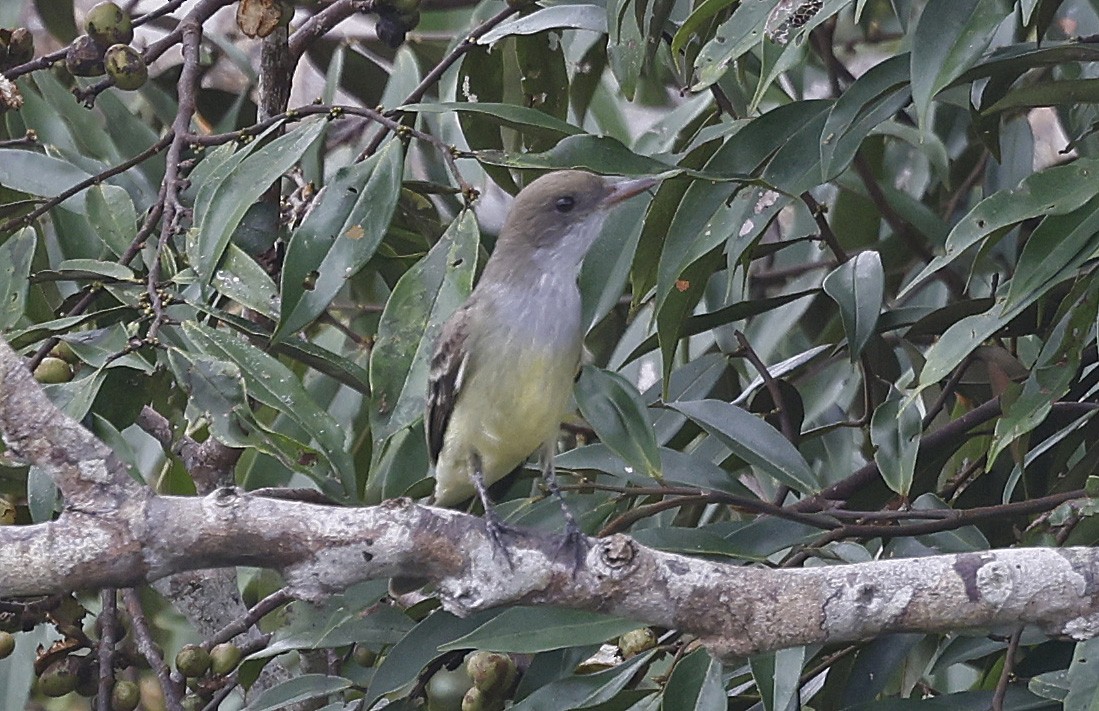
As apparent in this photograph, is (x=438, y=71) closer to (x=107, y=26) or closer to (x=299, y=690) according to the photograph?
(x=107, y=26)

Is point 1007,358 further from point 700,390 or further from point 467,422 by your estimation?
point 467,422

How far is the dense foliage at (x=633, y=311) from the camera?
276cm

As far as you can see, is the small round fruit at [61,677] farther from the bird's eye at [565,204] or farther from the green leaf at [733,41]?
the green leaf at [733,41]

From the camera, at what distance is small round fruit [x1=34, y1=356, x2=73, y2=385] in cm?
308

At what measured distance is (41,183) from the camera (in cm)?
354

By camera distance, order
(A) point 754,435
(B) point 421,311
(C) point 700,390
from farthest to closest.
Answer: (C) point 700,390 < (A) point 754,435 < (B) point 421,311

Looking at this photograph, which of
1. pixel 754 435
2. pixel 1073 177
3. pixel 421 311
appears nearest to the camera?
pixel 1073 177

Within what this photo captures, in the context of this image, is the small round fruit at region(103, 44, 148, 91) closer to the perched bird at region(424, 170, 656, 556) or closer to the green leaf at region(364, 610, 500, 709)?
the perched bird at region(424, 170, 656, 556)

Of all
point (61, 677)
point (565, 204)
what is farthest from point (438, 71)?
point (61, 677)

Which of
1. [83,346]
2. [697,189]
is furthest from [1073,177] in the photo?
[83,346]

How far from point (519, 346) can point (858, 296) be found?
2.50 ft

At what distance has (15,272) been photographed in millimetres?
3104

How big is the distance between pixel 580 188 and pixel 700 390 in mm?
634

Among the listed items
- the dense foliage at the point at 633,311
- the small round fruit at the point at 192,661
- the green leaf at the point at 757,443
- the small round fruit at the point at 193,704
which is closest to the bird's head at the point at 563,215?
the dense foliage at the point at 633,311
